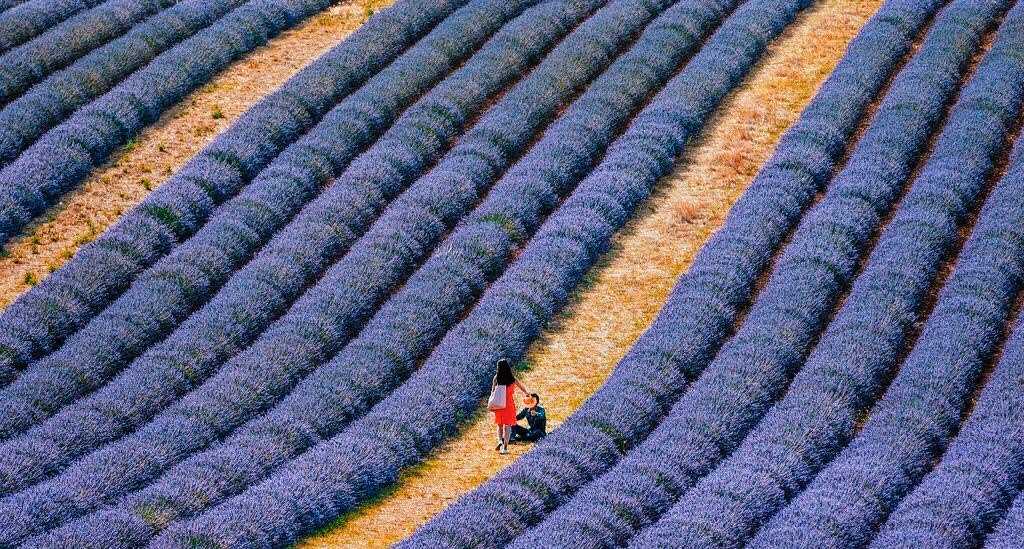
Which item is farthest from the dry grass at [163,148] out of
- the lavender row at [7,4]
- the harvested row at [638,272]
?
the harvested row at [638,272]

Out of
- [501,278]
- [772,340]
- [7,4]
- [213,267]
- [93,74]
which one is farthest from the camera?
[7,4]

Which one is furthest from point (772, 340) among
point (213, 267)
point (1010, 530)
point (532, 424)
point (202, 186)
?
point (202, 186)

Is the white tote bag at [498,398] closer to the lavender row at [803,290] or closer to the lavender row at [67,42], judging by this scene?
the lavender row at [803,290]

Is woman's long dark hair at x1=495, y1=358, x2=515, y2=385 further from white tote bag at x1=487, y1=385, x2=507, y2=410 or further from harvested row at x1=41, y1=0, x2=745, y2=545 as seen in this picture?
harvested row at x1=41, y1=0, x2=745, y2=545

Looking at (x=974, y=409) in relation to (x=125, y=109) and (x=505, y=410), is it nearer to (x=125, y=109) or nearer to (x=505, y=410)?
(x=505, y=410)

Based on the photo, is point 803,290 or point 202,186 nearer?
point 803,290

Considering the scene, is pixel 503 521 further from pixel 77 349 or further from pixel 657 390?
pixel 77 349
